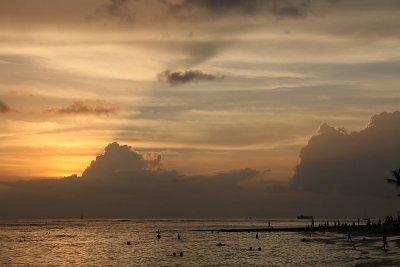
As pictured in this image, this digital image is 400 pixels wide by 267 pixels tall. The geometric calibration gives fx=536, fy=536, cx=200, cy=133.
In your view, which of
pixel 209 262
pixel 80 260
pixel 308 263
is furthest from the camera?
pixel 80 260

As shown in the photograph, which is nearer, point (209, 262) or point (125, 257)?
point (209, 262)

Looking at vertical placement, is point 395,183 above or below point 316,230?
above

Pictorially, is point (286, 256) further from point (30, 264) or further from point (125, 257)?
point (30, 264)

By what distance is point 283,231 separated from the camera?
161250 millimetres

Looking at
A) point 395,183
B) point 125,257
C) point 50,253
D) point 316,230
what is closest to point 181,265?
point 125,257

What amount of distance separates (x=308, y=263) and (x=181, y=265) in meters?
17.0

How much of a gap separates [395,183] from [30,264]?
7477cm

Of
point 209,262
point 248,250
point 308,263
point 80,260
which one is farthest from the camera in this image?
point 248,250

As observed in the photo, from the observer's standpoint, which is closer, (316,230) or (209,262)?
(209,262)

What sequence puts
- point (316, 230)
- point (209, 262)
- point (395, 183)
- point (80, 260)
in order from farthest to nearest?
point (316, 230), point (395, 183), point (80, 260), point (209, 262)

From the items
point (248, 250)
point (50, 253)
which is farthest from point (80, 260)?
point (248, 250)

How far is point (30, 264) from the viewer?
76.5 metres

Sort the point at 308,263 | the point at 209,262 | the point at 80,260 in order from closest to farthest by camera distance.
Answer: the point at 308,263 < the point at 209,262 < the point at 80,260

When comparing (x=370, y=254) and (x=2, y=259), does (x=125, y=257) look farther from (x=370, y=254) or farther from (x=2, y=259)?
(x=370, y=254)
